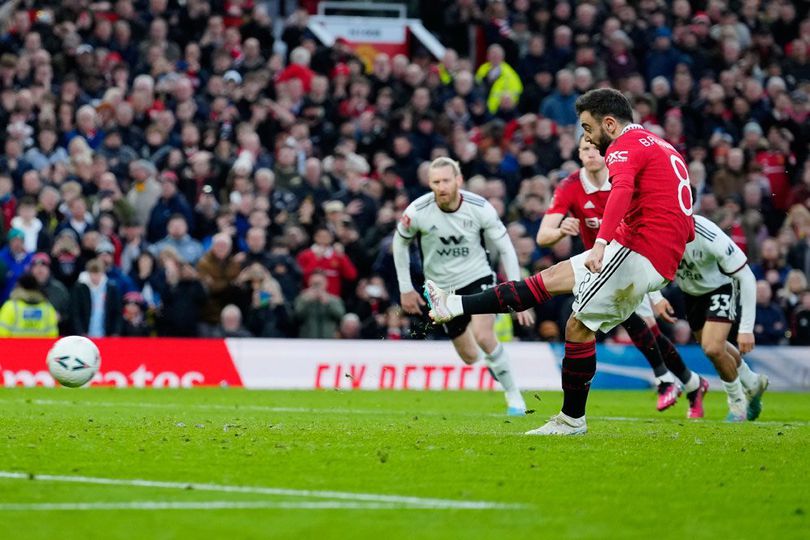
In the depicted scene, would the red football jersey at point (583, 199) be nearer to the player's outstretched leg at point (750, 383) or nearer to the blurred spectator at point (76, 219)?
the player's outstretched leg at point (750, 383)

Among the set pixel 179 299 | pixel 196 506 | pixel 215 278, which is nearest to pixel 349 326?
pixel 215 278

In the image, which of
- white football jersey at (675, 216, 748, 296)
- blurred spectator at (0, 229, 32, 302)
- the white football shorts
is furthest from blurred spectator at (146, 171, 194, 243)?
the white football shorts

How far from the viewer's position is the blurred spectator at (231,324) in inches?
819

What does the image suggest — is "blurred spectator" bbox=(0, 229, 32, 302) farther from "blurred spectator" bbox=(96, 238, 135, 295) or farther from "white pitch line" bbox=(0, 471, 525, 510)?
"white pitch line" bbox=(0, 471, 525, 510)

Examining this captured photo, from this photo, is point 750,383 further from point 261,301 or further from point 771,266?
point 771,266

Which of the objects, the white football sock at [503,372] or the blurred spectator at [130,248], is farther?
the blurred spectator at [130,248]

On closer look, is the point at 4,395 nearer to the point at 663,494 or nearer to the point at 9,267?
the point at 9,267

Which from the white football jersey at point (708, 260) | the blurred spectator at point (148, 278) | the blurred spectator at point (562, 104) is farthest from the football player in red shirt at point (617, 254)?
the blurred spectator at point (562, 104)

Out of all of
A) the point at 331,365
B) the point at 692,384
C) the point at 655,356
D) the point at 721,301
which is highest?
the point at 721,301

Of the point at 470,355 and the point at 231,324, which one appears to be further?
the point at 231,324

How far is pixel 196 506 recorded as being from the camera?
6.90 meters

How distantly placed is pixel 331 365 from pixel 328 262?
1915 mm

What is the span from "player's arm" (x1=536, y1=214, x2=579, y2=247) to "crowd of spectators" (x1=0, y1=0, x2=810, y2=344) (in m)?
6.72

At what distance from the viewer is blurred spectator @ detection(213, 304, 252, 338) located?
20.8 metres
